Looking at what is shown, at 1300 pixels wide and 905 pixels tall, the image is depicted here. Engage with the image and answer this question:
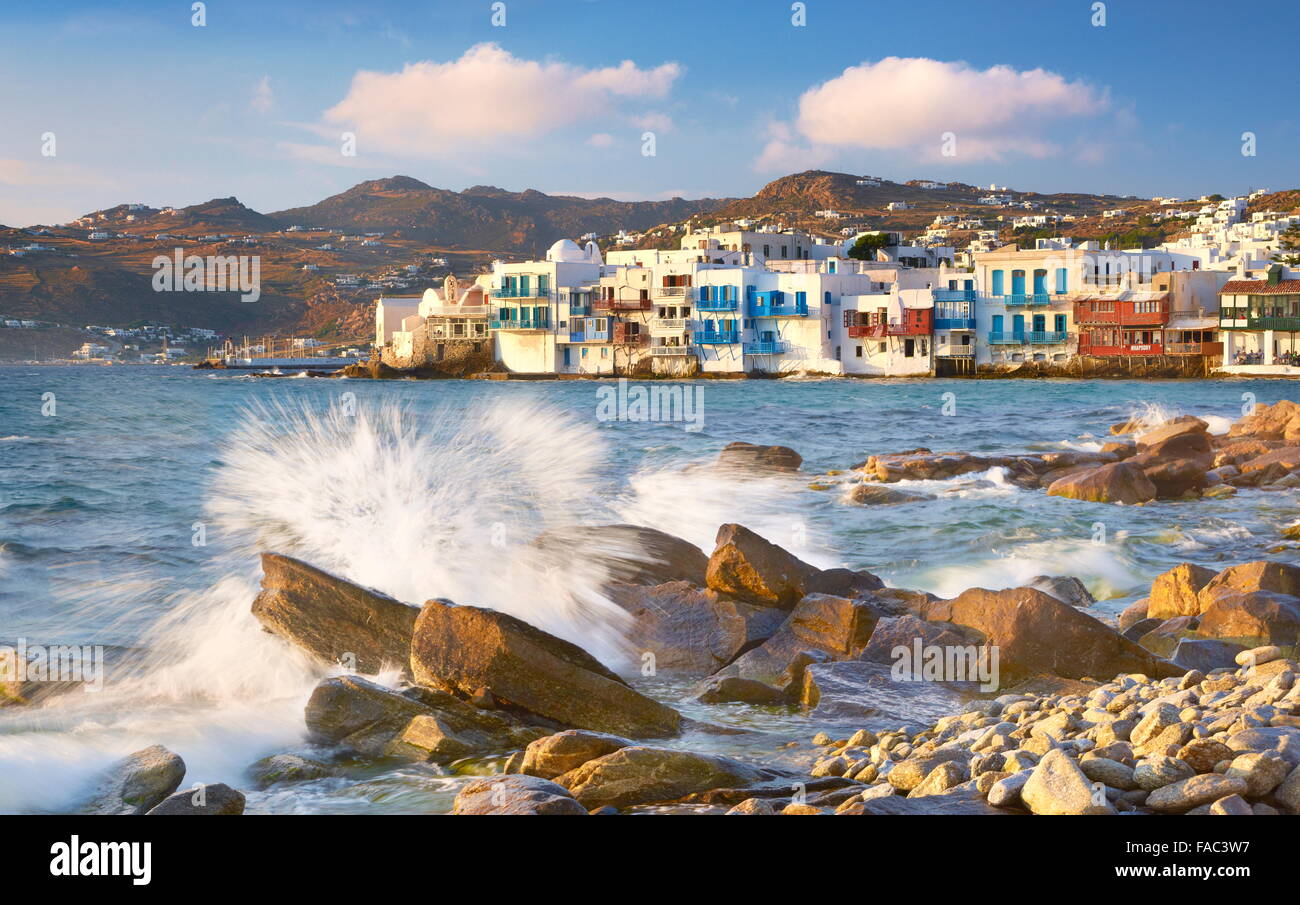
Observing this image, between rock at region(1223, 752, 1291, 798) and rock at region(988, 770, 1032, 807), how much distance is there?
717mm

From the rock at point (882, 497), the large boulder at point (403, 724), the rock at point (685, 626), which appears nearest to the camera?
the large boulder at point (403, 724)

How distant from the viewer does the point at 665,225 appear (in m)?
109

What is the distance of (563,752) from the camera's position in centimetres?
575

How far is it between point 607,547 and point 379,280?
79.2 meters

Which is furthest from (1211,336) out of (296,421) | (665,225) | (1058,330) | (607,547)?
(665,225)

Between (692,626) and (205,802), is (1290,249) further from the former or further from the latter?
(205,802)

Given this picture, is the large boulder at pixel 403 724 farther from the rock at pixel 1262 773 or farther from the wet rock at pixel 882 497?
the wet rock at pixel 882 497

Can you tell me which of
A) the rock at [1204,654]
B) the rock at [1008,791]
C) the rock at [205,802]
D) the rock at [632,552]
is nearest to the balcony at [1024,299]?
the rock at [632,552]

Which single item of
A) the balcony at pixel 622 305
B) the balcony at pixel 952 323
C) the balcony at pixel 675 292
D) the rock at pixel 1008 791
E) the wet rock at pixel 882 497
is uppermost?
the balcony at pixel 675 292

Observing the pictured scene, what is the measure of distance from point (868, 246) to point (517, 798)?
71.2m

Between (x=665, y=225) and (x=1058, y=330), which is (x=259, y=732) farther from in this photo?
(x=665, y=225)

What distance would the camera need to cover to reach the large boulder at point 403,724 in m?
6.28

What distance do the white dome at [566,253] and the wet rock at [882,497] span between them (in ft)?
166

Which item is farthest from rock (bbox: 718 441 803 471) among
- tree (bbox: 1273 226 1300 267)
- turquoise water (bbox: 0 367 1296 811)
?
tree (bbox: 1273 226 1300 267)
